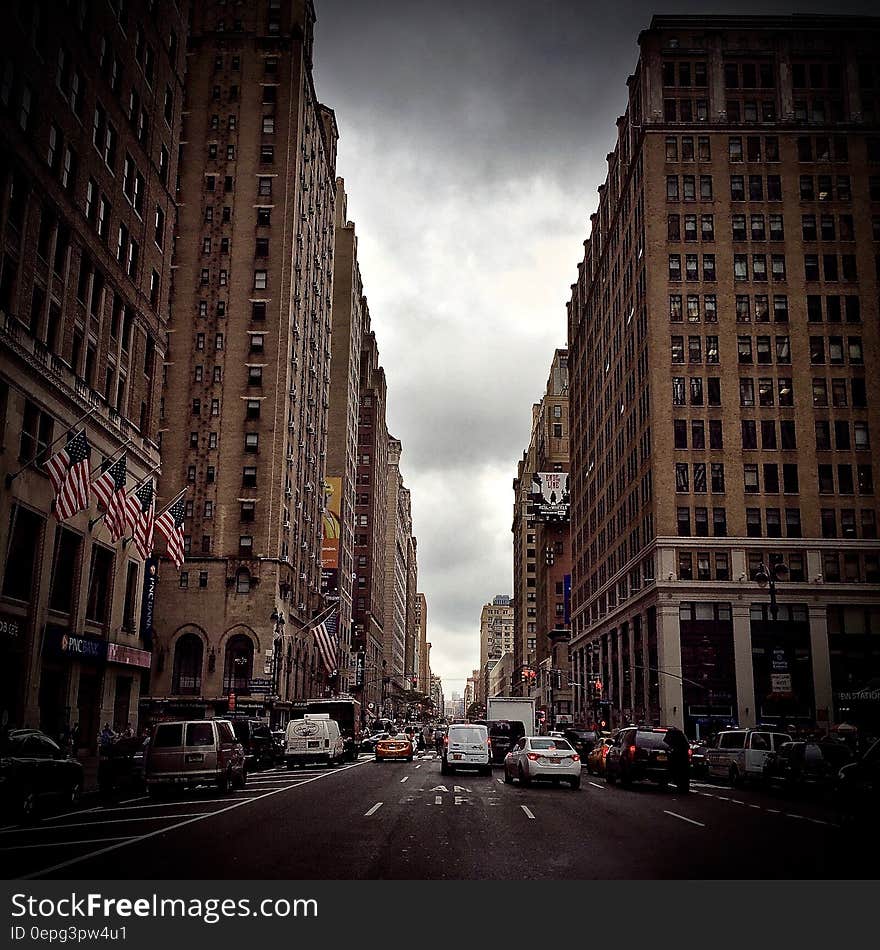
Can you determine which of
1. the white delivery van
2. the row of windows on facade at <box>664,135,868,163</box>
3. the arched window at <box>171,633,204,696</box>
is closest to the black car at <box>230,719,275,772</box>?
the white delivery van

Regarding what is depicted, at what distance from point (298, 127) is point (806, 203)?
139ft

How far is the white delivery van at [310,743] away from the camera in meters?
42.2

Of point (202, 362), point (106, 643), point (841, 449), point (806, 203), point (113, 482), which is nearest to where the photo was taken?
point (113, 482)

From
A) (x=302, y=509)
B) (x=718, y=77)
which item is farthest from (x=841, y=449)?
(x=302, y=509)

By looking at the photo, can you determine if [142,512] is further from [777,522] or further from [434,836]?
[777,522]

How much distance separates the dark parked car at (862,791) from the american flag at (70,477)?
75.7 ft

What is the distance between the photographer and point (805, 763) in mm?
27047

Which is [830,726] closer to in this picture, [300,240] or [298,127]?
[300,240]

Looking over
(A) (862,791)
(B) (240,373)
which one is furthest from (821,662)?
(A) (862,791)

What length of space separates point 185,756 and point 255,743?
1653 cm

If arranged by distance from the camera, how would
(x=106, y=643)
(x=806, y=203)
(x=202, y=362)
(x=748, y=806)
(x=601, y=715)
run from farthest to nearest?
(x=601, y=715) → (x=202, y=362) → (x=806, y=203) → (x=106, y=643) → (x=748, y=806)

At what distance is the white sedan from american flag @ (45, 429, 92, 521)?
53.7 feet

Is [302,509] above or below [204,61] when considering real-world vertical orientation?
below

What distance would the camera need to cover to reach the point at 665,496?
65812 mm
